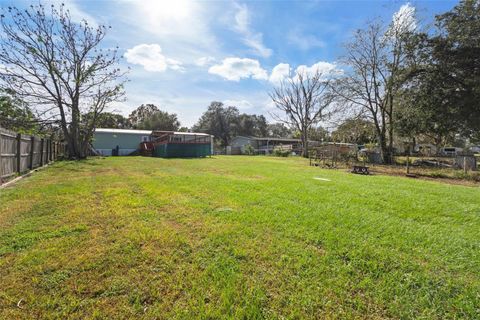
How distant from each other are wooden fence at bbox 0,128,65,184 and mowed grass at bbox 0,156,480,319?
2456 mm

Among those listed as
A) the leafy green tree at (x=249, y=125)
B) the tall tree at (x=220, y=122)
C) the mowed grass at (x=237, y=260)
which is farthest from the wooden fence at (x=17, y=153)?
the leafy green tree at (x=249, y=125)

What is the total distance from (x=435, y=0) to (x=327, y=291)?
19.9 meters

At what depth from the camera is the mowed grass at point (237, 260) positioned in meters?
1.84

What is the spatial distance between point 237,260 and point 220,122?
50147mm

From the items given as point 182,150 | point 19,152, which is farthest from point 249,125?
point 19,152

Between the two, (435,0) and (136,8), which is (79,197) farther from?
(435,0)

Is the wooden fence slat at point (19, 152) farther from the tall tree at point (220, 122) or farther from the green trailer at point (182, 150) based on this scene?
the tall tree at point (220, 122)

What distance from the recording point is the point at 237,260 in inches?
98.0

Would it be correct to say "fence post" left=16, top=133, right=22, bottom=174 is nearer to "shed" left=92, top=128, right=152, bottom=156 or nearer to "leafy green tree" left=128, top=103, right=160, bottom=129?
"shed" left=92, top=128, right=152, bottom=156

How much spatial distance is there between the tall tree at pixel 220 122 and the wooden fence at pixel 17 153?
4109cm

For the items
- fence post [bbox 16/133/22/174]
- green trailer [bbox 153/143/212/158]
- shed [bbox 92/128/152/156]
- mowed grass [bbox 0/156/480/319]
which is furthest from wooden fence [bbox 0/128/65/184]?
shed [bbox 92/128/152/156]

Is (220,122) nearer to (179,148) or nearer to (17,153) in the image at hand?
(179,148)

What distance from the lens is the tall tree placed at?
51.1 meters

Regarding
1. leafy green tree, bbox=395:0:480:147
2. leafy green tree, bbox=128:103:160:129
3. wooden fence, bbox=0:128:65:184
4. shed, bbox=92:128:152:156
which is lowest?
wooden fence, bbox=0:128:65:184
